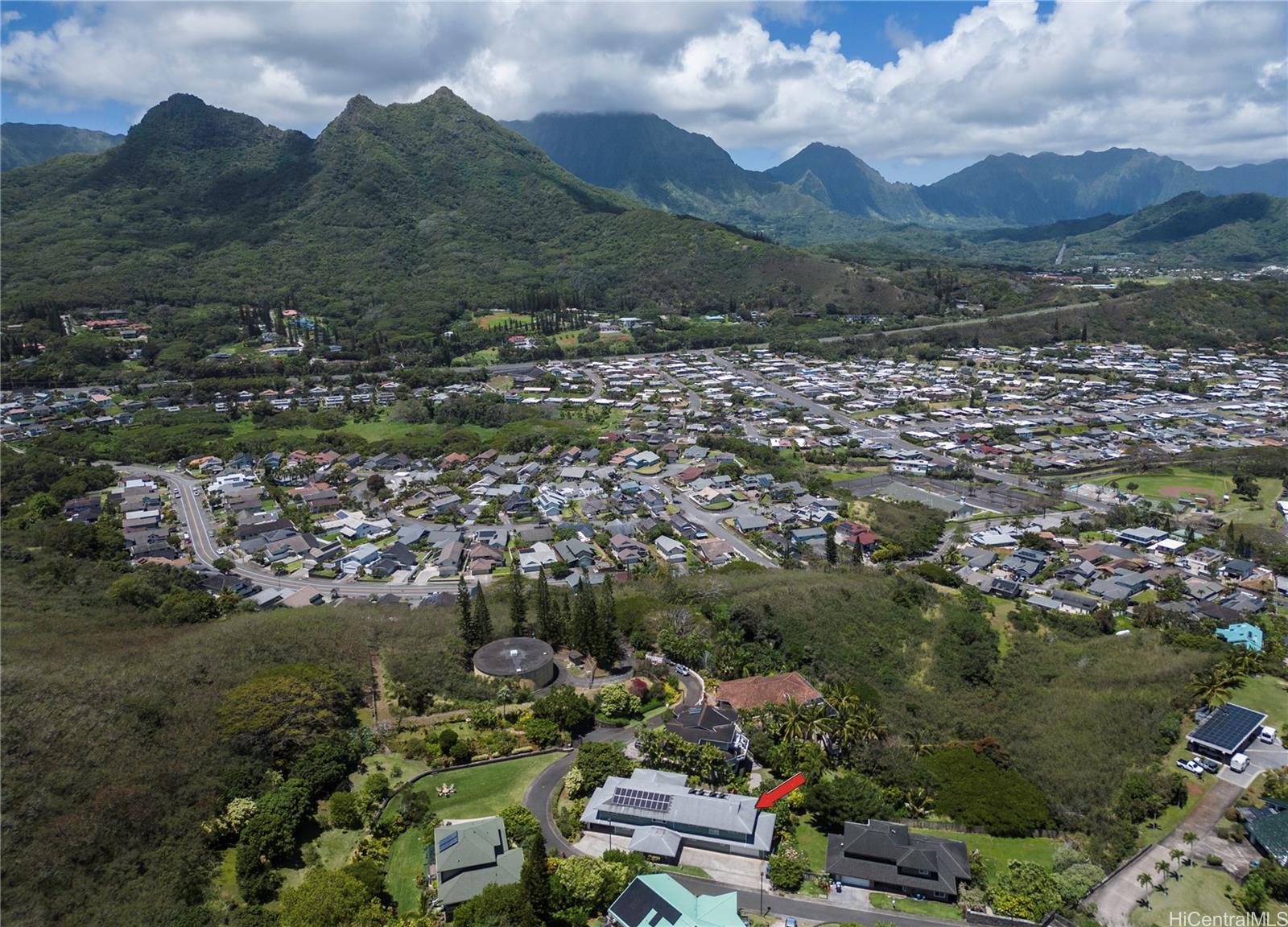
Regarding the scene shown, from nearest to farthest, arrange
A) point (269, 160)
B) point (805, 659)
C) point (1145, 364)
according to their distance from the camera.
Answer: point (805, 659) < point (1145, 364) < point (269, 160)

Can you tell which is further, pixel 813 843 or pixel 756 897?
pixel 813 843

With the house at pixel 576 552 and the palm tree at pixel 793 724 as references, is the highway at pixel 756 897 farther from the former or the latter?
the house at pixel 576 552

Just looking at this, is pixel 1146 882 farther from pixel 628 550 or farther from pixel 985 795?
pixel 628 550

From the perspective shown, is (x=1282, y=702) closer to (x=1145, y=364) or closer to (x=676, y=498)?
(x=676, y=498)

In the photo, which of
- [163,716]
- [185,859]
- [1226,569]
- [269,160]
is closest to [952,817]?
[185,859]

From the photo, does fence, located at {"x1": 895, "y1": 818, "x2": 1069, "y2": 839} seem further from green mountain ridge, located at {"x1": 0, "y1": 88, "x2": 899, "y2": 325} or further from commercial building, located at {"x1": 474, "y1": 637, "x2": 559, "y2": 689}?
green mountain ridge, located at {"x1": 0, "y1": 88, "x2": 899, "y2": 325}

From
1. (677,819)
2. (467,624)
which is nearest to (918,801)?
(677,819)
